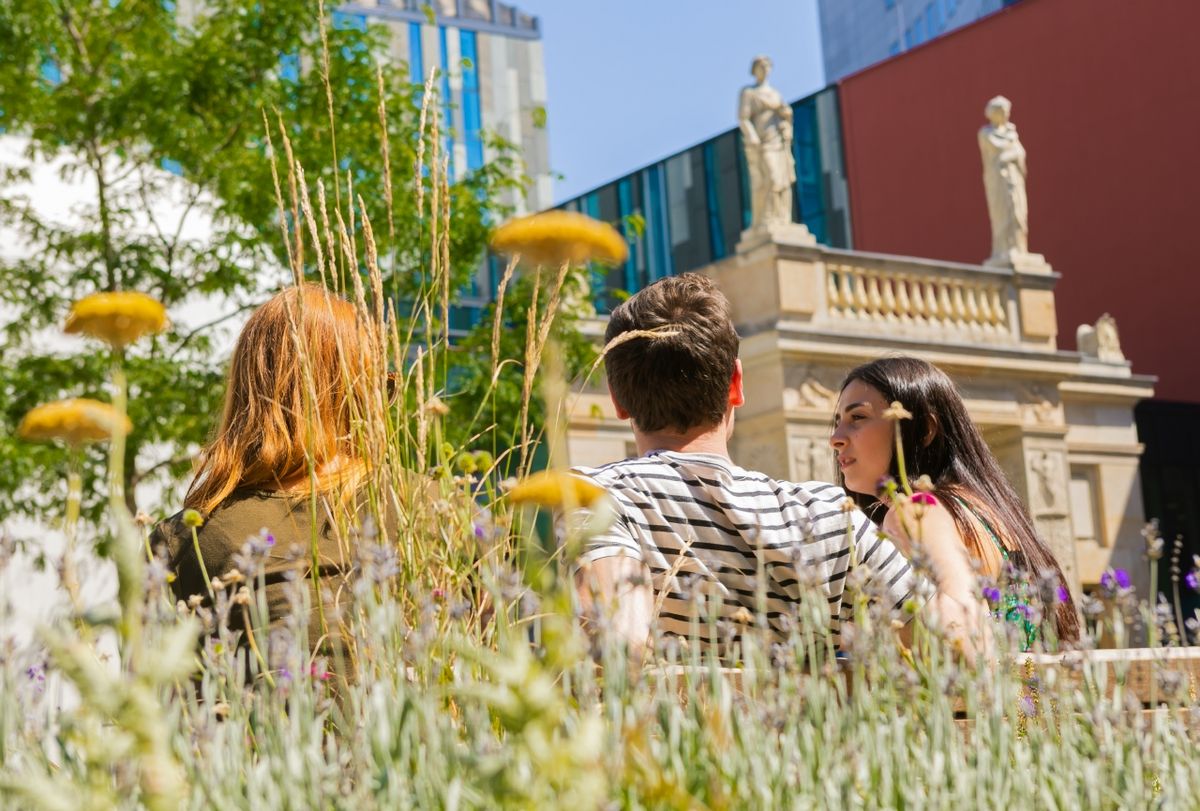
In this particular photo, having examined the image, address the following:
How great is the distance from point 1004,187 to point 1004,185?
0.02 meters

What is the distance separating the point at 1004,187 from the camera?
15383 mm

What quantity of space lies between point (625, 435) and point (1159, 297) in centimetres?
946

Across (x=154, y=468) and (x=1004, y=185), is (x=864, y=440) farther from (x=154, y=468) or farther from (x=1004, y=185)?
(x=1004, y=185)

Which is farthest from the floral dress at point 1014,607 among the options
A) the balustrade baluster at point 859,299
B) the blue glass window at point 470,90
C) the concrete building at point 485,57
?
the blue glass window at point 470,90

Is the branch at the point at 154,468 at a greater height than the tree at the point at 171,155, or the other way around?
the tree at the point at 171,155

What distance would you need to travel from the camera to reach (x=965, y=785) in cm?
149

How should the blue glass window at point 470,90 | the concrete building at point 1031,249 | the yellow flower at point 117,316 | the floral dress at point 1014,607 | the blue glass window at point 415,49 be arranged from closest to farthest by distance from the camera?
the yellow flower at point 117,316 < the floral dress at point 1014,607 < the concrete building at point 1031,249 < the blue glass window at point 415,49 < the blue glass window at point 470,90

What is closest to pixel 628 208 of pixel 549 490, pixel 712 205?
pixel 712 205

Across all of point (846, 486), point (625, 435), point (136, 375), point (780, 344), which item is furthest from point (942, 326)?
point (846, 486)

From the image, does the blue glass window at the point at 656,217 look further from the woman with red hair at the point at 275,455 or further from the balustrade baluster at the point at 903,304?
A: the woman with red hair at the point at 275,455

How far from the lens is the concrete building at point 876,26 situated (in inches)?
1804

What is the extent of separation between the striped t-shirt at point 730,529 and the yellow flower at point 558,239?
125 centimetres

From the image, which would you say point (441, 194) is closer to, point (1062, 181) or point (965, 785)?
point (965, 785)

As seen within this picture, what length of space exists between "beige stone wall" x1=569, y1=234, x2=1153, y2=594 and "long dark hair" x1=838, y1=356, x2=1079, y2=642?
30.2ft
